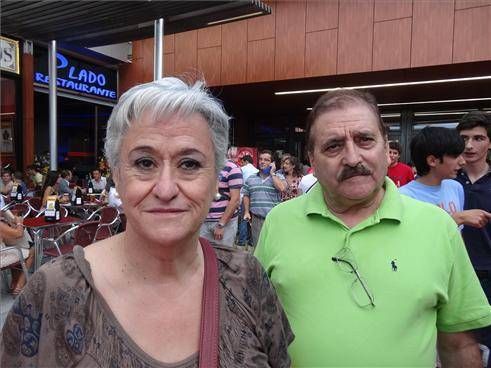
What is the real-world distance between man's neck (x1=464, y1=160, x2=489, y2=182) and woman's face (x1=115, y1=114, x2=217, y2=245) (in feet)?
7.70

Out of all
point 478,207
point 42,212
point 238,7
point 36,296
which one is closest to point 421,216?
point 36,296

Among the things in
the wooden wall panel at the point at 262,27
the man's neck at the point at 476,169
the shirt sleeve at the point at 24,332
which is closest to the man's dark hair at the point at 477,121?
the man's neck at the point at 476,169

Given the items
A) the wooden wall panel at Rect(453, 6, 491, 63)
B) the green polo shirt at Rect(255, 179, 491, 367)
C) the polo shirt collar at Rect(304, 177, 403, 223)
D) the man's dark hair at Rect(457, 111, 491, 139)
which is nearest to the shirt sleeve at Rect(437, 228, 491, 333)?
the green polo shirt at Rect(255, 179, 491, 367)

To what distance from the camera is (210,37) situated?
431 inches

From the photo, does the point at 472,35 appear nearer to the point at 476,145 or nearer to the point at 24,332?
the point at 476,145

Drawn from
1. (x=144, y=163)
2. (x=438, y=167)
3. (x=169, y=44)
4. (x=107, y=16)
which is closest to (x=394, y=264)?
(x=144, y=163)

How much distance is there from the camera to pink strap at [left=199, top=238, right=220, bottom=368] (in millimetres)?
1034

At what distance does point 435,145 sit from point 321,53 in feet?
25.8

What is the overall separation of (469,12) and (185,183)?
9.15 m

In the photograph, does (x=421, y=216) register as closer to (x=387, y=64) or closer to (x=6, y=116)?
(x=387, y=64)

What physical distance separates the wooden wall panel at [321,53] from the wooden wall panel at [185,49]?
3156 millimetres

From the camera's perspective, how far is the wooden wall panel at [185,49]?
36.7 ft

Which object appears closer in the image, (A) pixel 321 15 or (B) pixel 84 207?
(B) pixel 84 207

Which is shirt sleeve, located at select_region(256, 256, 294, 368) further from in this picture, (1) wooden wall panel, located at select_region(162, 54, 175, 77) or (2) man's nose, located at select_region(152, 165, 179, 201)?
(1) wooden wall panel, located at select_region(162, 54, 175, 77)
